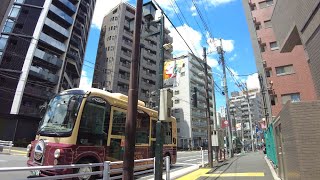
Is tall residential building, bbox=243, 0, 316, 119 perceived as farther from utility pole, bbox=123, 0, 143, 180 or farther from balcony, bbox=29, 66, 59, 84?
balcony, bbox=29, 66, 59, 84

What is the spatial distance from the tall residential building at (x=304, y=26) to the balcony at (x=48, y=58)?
37677 millimetres

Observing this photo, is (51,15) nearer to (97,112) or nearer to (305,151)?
(97,112)

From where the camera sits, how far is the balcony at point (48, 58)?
42.4 meters

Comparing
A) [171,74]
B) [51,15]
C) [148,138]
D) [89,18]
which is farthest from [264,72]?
[89,18]

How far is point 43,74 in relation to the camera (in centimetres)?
4212

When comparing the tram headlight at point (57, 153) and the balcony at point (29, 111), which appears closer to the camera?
the tram headlight at point (57, 153)

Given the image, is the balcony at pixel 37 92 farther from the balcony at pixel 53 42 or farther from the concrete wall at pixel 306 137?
the concrete wall at pixel 306 137

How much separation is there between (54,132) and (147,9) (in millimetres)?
5484

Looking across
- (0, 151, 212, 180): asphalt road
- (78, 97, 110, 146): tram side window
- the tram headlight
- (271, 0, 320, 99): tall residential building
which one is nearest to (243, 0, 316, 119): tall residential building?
(271, 0, 320, 99): tall residential building

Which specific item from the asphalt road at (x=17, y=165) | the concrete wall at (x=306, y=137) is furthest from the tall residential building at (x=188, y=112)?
the concrete wall at (x=306, y=137)

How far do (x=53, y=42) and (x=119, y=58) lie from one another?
68.4ft

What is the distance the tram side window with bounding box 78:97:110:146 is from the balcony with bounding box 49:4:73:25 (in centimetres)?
4091

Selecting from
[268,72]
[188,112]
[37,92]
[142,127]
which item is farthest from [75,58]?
[142,127]

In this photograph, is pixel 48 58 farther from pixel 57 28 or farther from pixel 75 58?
pixel 75 58
